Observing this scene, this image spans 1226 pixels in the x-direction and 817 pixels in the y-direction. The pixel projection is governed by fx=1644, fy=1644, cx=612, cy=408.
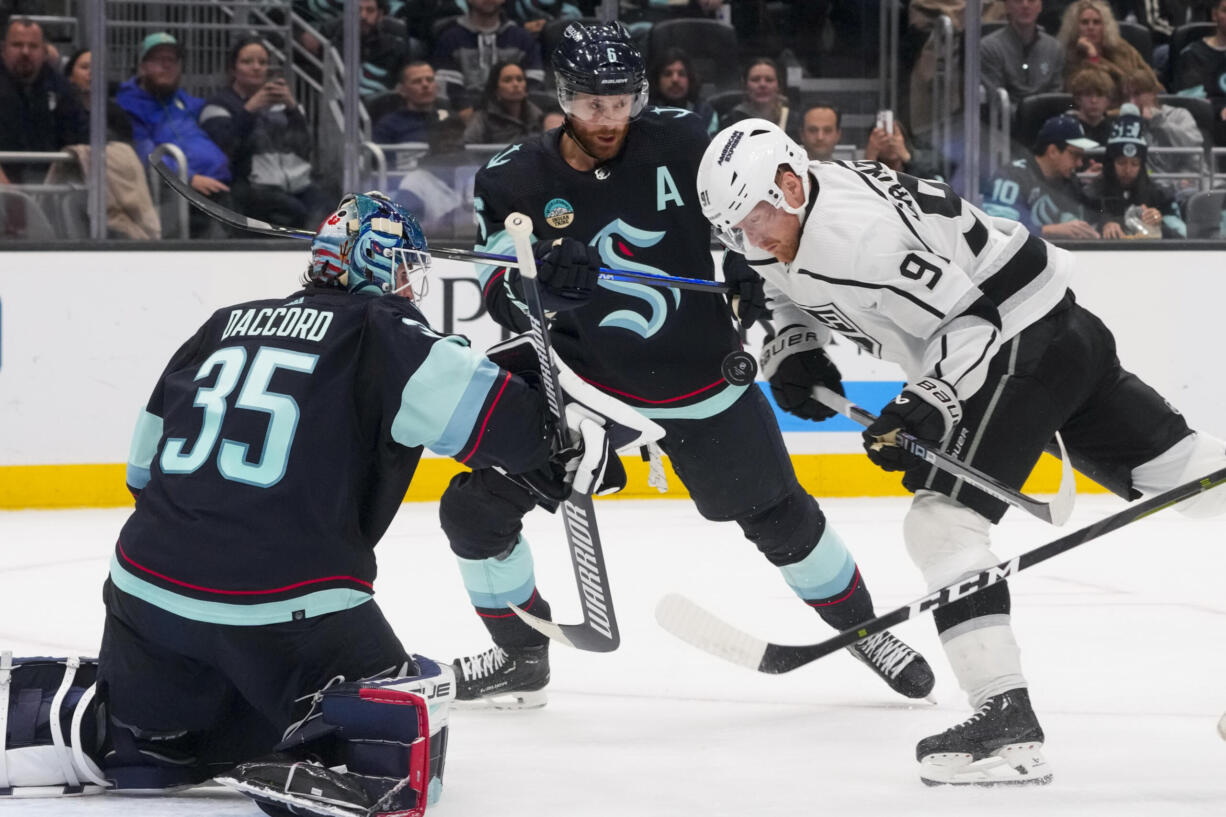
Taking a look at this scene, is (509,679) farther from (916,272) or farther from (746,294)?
(916,272)

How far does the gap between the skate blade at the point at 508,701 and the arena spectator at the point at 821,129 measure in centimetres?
324

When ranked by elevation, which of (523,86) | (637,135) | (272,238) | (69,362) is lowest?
(69,362)

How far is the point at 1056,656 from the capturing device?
3164 millimetres

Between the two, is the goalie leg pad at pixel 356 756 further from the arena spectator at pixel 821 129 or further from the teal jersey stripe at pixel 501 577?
the arena spectator at pixel 821 129

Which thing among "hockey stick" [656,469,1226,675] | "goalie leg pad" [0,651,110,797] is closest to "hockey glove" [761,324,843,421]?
"hockey stick" [656,469,1226,675]

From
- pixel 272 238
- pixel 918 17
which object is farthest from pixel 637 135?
pixel 918 17

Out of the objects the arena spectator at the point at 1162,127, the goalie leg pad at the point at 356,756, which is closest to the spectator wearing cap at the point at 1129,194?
the arena spectator at the point at 1162,127

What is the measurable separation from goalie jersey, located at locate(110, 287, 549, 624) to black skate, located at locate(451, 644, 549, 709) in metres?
0.76

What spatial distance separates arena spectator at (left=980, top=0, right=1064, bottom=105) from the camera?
570cm

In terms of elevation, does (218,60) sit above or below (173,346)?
above

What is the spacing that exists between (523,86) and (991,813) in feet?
12.9

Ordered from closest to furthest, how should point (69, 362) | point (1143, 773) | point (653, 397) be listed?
point (1143, 773), point (653, 397), point (69, 362)

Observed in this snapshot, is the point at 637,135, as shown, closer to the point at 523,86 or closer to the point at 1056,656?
the point at 1056,656

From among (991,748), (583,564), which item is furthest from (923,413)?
(583,564)
